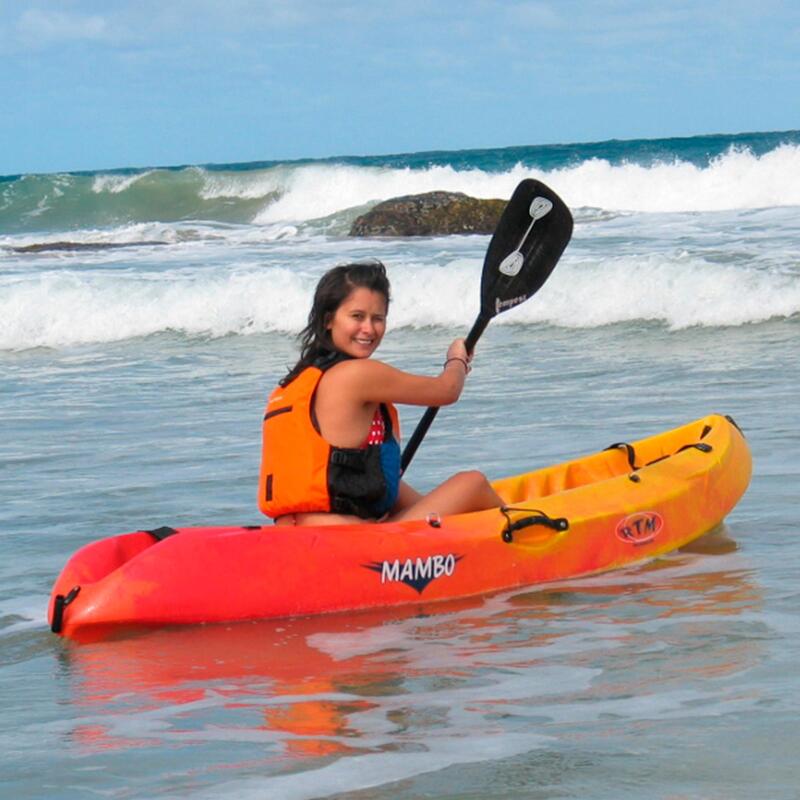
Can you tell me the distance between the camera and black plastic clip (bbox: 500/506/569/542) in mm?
4480

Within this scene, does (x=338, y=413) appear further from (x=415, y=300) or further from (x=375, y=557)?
(x=415, y=300)

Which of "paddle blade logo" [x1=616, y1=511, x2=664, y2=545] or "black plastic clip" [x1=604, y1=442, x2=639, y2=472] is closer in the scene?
"paddle blade logo" [x1=616, y1=511, x2=664, y2=545]

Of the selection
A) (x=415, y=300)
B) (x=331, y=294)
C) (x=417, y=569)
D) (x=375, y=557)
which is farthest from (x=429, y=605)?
(x=415, y=300)

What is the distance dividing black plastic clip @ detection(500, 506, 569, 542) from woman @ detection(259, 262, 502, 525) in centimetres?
37

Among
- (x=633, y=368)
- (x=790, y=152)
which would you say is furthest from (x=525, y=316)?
(x=790, y=152)

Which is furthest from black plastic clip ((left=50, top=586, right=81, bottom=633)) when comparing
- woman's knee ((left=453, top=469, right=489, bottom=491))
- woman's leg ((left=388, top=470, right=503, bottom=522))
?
woman's knee ((left=453, top=469, right=489, bottom=491))

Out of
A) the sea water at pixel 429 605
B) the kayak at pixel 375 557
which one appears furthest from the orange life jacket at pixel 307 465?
the sea water at pixel 429 605

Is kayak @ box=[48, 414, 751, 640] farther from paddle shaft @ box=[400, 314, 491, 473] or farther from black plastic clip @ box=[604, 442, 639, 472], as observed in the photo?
paddle shaft @ box=[400, 314, 491, 473]

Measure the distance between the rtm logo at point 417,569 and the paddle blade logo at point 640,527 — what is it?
0.63m

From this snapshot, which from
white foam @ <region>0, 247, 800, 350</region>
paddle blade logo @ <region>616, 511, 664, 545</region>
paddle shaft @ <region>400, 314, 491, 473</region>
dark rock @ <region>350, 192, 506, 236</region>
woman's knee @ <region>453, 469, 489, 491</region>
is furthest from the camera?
dark rock @ <region>350, 192, 506, 236</region>

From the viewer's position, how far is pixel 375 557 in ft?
14.0

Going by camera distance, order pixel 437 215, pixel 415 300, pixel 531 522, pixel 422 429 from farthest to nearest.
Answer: pixel 437 215 → pixel 415 300 → pixel 422 429 → pixel 531 522

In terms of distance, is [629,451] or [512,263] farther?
[512,263]

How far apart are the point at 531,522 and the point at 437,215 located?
597 inches
